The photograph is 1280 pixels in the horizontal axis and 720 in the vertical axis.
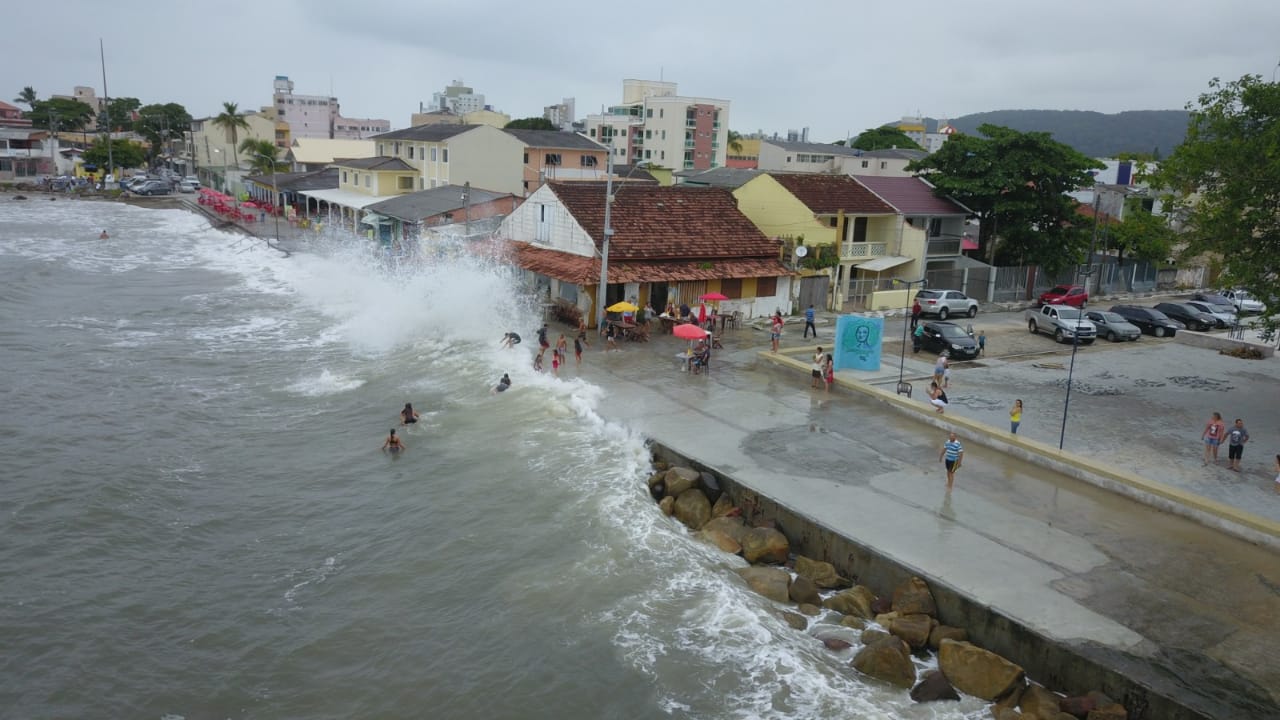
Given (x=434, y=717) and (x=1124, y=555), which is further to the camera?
(x=1124, y=555)

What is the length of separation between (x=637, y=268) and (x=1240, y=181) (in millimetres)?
19095

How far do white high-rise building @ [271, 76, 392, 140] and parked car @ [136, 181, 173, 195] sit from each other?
58.3 meters

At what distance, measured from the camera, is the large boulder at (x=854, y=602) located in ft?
47.8

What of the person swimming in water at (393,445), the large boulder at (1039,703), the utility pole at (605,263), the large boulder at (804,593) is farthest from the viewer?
the utility pole at (605,263)

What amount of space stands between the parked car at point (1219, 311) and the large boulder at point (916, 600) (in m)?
31.6

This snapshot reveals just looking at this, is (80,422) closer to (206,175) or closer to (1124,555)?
(1124,555)

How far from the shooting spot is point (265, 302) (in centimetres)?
4156

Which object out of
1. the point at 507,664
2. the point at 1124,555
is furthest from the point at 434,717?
the point at 1124,555

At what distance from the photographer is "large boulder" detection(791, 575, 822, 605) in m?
14.9

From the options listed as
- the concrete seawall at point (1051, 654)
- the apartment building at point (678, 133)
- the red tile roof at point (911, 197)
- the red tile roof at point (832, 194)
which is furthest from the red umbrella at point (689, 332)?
the apartment building at point (678, 133)

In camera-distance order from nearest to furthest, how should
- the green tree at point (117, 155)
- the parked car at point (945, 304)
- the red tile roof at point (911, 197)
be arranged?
the parked car at point (945, 304), the red tile roof at point (911, 197), the green tree at point (117, 155)

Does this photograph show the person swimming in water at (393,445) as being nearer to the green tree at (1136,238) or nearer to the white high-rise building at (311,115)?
the green tree at (1136,238)

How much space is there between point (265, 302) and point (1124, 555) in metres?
37.6

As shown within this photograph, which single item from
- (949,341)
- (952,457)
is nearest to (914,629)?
(952,457)
